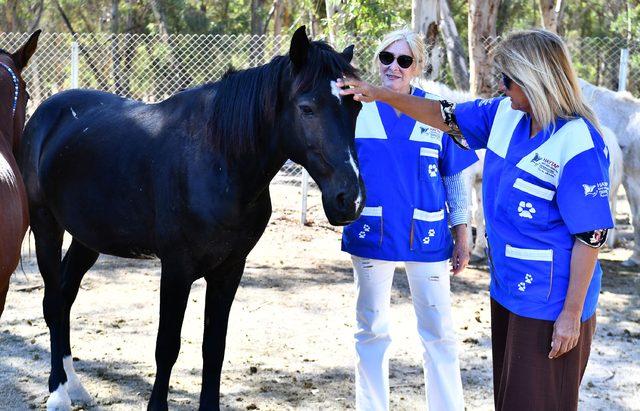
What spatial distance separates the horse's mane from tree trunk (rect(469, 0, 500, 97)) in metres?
6.11

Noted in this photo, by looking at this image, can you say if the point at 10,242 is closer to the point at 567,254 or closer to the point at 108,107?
the point at 108,107

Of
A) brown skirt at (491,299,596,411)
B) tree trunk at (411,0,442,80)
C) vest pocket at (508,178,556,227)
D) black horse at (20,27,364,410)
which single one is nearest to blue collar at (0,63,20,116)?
black horse at (20,27,364,410)

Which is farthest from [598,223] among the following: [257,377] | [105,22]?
[105,22]

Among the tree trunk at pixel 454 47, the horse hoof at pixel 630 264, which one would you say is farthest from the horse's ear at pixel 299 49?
the tree trunk at pixel 454 47

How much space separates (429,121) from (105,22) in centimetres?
2779

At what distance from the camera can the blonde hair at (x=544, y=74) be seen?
2475 mm

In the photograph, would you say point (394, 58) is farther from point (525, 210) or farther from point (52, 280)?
point (52, 280)

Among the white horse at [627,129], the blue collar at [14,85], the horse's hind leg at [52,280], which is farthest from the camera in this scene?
the white horse at [627,129]

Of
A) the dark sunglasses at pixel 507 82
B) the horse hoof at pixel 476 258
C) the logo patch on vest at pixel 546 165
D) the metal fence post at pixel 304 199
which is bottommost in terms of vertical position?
the horse hoof at pixel 476 258

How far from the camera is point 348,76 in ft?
10.2

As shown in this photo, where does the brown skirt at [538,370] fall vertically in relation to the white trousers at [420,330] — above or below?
above

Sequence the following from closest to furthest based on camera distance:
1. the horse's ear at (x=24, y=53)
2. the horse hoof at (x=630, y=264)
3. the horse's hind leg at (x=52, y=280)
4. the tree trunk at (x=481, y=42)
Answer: the horse's ear at (x=24, y=53) < the horse's hind leg at (x=52, y=280) < the horse hoof at (x=630, y=264) < the tree trunk at (x=481, y=42)

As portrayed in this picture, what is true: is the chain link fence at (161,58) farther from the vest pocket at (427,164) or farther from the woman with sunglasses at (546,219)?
the woman with sunglasses at (546,219)

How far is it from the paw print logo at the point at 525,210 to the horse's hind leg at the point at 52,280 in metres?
2.88
